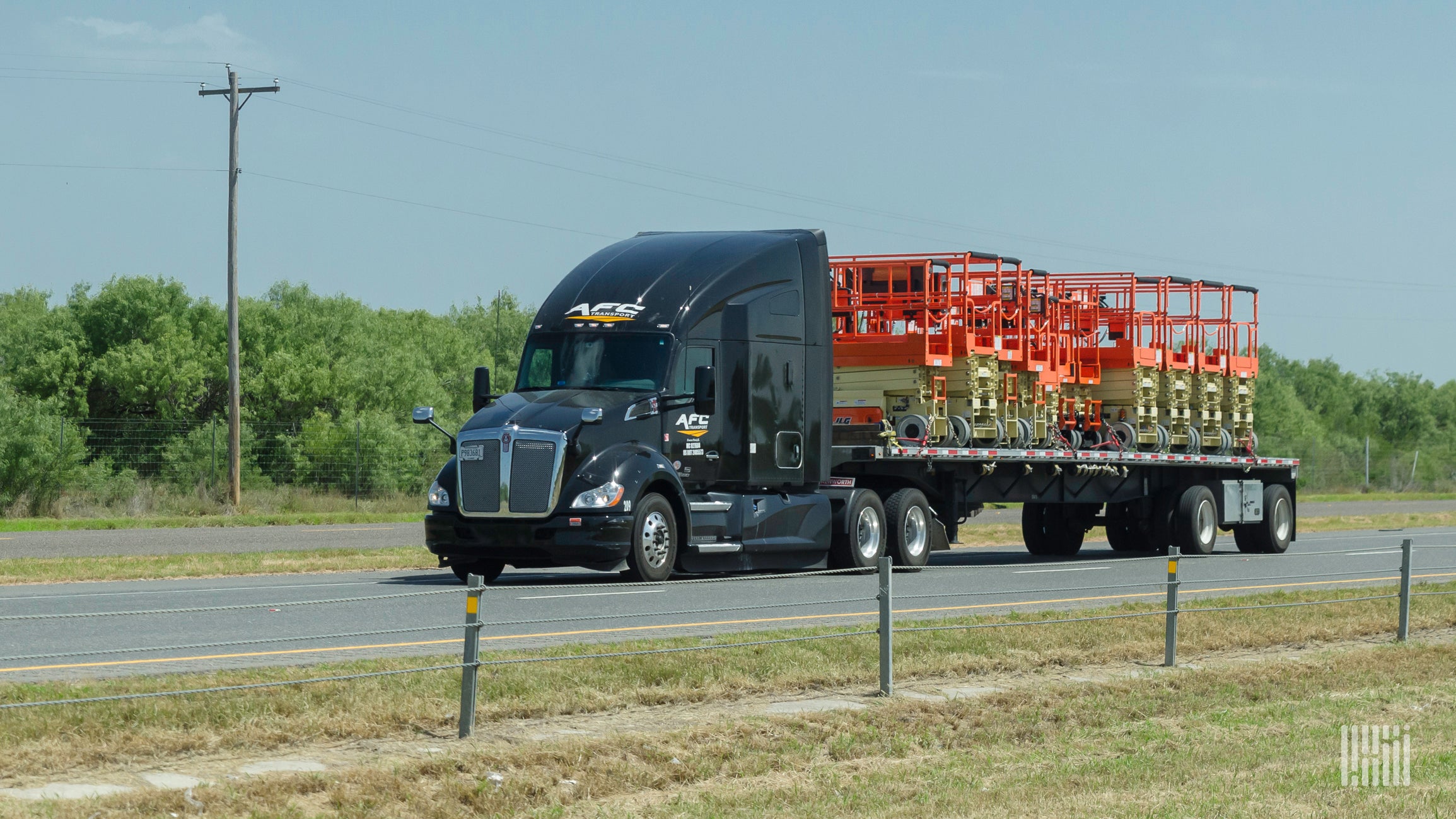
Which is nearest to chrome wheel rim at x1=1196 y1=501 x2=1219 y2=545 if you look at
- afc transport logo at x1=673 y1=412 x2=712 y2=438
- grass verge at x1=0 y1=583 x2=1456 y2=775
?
afc transport logo at x1=673 y1=412 x2=712 y2=438

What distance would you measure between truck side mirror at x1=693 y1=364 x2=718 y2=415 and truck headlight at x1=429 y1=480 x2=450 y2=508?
9.64 ft

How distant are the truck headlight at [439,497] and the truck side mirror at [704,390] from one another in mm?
2938

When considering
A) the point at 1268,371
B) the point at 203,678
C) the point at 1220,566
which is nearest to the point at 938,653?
the point at 203,678

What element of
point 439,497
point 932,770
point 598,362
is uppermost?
point 598,362

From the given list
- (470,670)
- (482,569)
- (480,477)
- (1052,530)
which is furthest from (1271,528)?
(470,670)

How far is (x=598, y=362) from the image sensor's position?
19.3 m

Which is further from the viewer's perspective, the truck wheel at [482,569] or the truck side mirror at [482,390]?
the truck side mirror at [482,390]

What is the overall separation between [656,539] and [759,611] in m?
2.71

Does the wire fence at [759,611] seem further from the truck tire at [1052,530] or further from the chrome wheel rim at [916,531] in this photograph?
the truck tire at [1052,530]

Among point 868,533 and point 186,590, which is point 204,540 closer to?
point 186,590

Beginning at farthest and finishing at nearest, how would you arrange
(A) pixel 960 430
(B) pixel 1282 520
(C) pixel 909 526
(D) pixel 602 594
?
(B) pixel 1282 520
(A) pixel 960 430
(C) pixel 909 526
(D) pixel 602 594

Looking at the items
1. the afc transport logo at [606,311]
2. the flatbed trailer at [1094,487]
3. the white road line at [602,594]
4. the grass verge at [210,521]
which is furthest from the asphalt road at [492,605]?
the grass verge at [210,521]

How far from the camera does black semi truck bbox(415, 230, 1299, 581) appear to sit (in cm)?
1814

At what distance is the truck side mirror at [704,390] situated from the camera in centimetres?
1897
